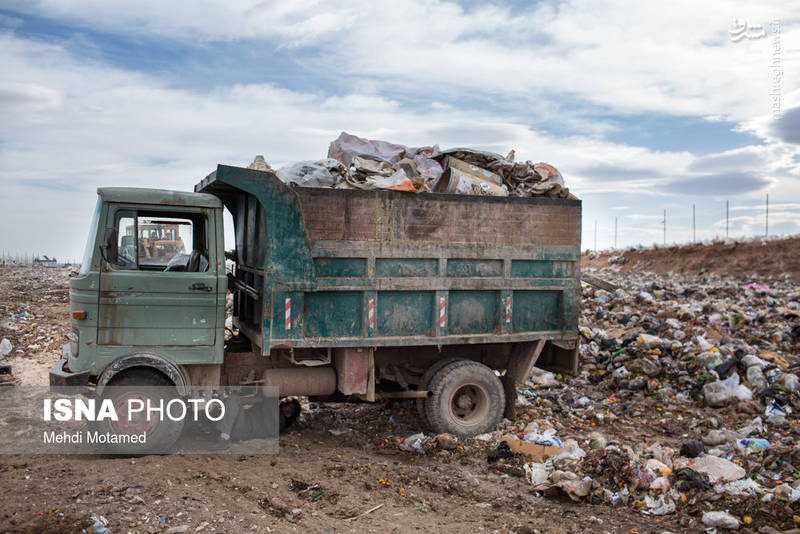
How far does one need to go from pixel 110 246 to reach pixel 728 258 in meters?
20.7

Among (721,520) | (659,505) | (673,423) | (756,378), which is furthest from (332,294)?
(756,378)

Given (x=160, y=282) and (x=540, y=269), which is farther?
(x=540, y=269)

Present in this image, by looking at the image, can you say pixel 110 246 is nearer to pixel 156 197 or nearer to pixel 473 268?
pixel 156 197

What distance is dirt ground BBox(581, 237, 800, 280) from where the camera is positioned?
1911 cm

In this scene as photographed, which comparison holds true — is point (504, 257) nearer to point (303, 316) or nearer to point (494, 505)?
point (303, 316)

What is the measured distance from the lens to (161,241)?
16.8 ft

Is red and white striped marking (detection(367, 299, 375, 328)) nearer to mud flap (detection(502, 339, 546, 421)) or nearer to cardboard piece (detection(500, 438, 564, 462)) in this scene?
cardboard piece (detection(500, 438, 564, 462))

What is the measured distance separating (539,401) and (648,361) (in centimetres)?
182

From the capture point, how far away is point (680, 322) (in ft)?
34.3

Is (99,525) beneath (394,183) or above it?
beneath

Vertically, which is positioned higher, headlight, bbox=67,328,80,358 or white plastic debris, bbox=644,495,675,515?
headlight, bbox=67,328,80,358

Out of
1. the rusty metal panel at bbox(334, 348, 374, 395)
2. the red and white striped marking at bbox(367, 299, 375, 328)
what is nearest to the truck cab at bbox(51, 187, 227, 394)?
the rusty metal panel at bbox(334, 348, 374, 395)

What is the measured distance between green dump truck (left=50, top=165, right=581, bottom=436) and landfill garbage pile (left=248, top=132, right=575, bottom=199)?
0.76 ft

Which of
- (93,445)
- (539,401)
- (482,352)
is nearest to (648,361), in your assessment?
(539,401)
